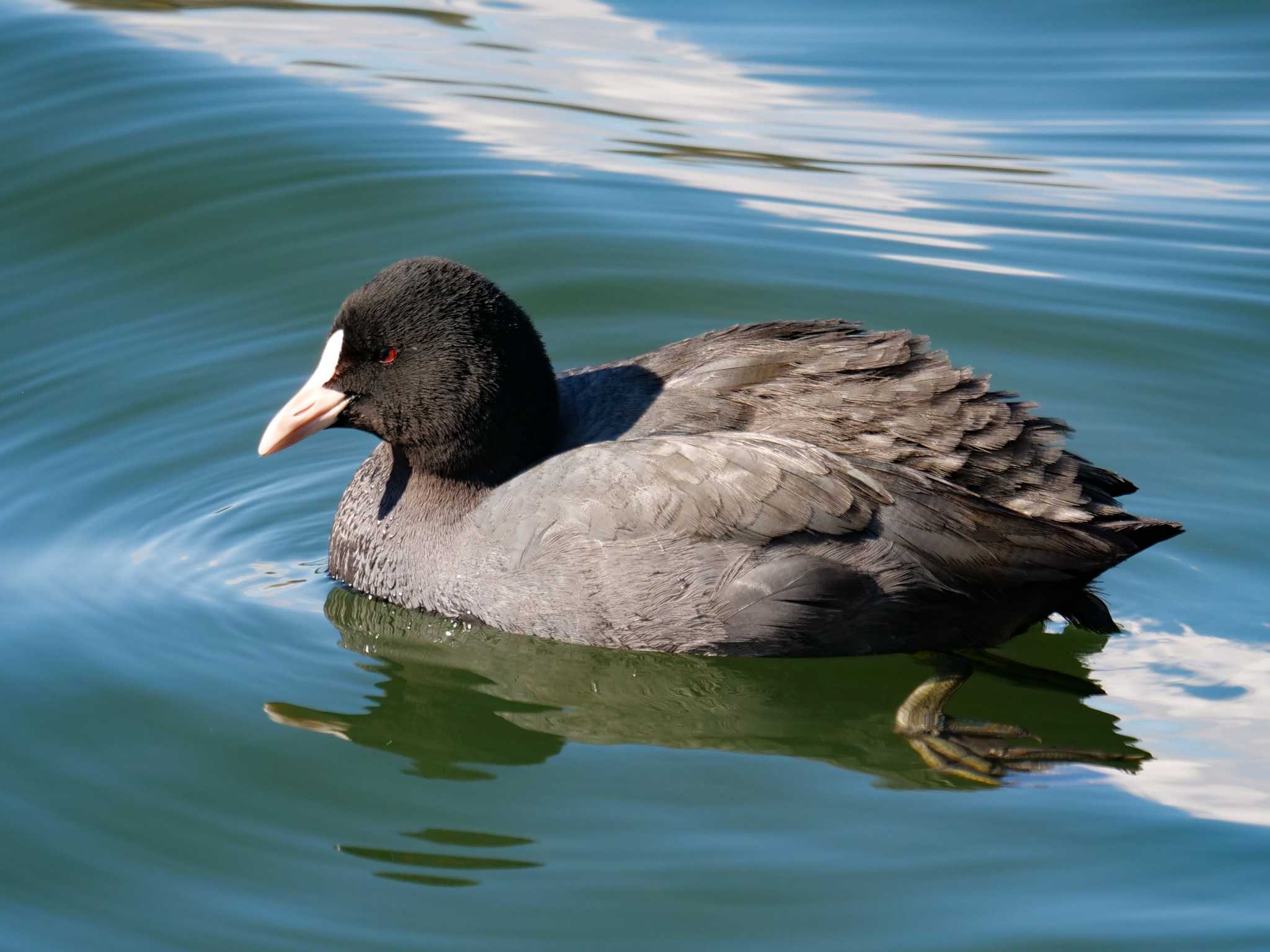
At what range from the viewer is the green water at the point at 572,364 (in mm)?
4055

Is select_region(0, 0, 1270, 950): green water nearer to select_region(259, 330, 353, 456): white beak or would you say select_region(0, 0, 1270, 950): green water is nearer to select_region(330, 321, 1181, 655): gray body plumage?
select_region(330, 321, 1181, 655): gray body plumage

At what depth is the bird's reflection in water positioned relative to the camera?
4.68 meters

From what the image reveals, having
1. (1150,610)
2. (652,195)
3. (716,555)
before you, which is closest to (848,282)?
(652,195)

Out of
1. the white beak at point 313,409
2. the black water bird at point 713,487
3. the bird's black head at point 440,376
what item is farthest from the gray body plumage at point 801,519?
the white beak at point 313,409

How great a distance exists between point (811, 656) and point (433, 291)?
164cm

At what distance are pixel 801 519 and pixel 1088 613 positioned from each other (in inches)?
40.5

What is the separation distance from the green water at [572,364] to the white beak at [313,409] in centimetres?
58

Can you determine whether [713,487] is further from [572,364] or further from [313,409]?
[572,364]

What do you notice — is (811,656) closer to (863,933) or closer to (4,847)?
(863,933)

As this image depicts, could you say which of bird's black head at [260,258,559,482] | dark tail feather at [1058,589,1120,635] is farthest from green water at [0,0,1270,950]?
bird's black head at [260,258,559,482]

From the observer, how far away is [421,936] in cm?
381

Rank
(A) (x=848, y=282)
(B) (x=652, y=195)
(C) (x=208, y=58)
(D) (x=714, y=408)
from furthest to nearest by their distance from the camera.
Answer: (C) (x=208, y=58) < (B) (x=652, y=195) < (A) (x=848, y=282) < (D) (x=714, y=408)

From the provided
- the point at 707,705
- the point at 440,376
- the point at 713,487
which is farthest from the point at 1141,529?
the point at 440,376

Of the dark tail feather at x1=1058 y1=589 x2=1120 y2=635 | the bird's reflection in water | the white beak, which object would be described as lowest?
the bird's reflection in water
